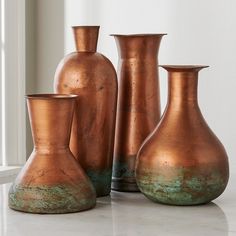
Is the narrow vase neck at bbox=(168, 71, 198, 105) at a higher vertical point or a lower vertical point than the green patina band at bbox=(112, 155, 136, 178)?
higher

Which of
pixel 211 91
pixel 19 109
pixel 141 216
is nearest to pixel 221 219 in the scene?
pixel 141 216

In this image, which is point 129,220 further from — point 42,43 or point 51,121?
point 42,43

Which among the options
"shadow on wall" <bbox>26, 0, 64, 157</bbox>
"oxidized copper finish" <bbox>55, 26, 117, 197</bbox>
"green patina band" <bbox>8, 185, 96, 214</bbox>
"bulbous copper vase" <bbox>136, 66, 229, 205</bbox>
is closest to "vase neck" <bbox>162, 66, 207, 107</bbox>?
"bulbous copper vase" <bbox>136, 66, 229, 205</bbox>

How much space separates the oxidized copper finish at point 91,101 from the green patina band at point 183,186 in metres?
0.09

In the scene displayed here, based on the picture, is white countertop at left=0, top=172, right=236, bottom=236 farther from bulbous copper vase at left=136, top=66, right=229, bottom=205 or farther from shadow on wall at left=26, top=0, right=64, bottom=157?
shadow on wall at left=26, top=0, right=64, bottom=157

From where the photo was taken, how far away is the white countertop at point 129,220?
899 mm

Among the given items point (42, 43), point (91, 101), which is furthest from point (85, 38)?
point (42, 43)

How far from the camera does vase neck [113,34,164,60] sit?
3.86 feet

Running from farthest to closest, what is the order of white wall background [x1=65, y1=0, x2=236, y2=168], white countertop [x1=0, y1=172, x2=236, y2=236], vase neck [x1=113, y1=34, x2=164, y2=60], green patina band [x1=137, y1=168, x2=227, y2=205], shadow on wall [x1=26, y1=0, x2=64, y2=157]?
shadow on wall [x1=26, y1=0, x2=64, y2=157] → white wall background [x1=65, y1=0, x2=236, y2=168] → vase neck [x1=113, y1=34, x2=164, y2=60] → green patina band [x1=137, y1=168, x2=227, y2=205] → white countertop [x1=0, y1=172, x2=236, y2=236]

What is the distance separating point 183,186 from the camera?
103cm

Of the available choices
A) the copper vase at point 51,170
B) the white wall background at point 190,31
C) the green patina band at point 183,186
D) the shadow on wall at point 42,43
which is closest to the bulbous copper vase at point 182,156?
the green patina band at point 183,186

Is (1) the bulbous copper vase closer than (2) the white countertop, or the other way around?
(2) the white countertop

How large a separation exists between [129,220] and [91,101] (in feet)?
0.72

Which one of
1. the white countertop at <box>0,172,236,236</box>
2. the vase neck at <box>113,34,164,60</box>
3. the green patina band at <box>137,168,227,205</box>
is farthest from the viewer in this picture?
the vase neck at <box>113,34,164,60</box>
